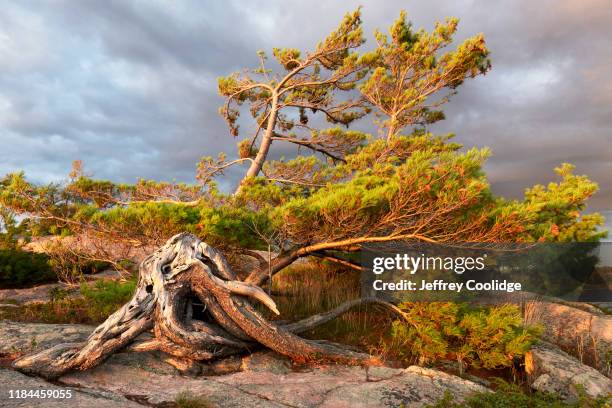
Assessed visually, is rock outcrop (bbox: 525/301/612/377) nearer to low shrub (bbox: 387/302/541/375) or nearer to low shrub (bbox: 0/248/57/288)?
low shrub (bbox: 387/302/541/375)

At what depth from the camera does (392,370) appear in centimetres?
586

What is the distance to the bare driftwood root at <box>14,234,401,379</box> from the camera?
540cm

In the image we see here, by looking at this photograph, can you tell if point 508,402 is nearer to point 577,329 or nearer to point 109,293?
point 577,329

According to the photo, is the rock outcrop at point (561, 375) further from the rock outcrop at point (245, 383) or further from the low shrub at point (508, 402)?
the rock outcrop at point (245, 383)

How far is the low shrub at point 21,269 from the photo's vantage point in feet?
40.3

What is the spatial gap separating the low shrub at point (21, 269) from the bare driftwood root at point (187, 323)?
8.05 metres

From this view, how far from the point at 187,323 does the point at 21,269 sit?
9426mm

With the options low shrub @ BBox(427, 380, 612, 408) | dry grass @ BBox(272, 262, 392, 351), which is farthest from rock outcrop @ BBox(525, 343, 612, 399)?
dry grass @ BBox(272, 262, 392, 351)

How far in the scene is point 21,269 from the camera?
40.8 feet

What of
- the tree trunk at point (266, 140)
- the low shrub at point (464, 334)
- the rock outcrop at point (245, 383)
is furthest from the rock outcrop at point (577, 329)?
the tree trunk at point (266, 140)

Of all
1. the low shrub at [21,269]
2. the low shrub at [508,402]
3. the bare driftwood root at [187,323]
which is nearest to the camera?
the low shrub at [508,402]

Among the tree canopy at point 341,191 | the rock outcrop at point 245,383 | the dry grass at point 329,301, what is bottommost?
the rock outcrop at point 245,383

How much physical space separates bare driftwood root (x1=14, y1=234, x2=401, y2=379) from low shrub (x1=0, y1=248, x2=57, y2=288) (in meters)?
8.05

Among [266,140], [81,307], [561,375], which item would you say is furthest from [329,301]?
[266,140]
